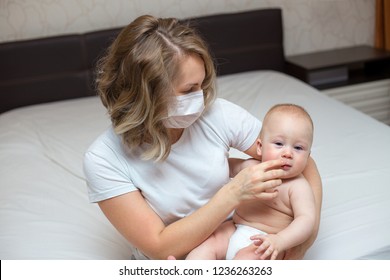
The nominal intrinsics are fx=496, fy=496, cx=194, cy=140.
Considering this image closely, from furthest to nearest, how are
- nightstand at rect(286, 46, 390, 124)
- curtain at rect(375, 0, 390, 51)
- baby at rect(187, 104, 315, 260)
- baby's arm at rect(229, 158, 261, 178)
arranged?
1. curtain at rect(375, 0, 390, 51)
2. nightstand at rect(286, 46, 390, 124)
3. baby's arm at rect(229, 158, 261, 178)
4. baby at rect(187, 104, 315, 260)

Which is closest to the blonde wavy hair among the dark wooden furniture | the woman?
the woman

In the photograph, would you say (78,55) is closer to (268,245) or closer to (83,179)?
(83,179)

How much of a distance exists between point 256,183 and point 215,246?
0.23 meters

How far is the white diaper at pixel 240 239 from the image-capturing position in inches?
49.1

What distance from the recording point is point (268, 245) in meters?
1.14

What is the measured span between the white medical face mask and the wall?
198 cm

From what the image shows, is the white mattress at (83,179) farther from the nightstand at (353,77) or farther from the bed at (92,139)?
→ the nightstand at (353,77)

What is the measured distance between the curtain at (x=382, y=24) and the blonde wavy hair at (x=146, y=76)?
2.47 meters

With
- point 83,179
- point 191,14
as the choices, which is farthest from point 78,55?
point 83,179

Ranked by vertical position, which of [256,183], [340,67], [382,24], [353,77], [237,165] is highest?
[256,183]

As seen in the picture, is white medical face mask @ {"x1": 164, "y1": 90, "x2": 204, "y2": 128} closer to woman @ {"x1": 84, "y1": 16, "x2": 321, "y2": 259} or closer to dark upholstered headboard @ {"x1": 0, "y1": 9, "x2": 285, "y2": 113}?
woman @ {"x1": 84, "y1": 16, "x2": 321, "y2": 259}

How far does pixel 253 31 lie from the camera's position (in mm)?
3207

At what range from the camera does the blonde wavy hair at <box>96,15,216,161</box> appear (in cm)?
117

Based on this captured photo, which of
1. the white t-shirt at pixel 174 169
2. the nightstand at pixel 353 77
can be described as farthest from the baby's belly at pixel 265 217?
the nightstand at pixel 353 77
